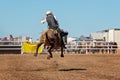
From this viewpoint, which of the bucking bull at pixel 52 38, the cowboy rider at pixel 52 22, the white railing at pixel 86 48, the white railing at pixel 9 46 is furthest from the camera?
the white railing at pixel 86 48

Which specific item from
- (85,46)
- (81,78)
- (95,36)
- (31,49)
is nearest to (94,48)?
(85,46)

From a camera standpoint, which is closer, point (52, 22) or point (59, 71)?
point (59, 71)

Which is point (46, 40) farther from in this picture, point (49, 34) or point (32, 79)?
point (32, 79)

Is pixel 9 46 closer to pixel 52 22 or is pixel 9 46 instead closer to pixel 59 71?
pixel 52 22

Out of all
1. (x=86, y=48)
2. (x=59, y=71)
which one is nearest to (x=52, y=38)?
(x=59, y=71)

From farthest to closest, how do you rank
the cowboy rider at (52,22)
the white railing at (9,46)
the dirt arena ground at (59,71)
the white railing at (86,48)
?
the white railing at (86,48)
the white railing at (9,46)
the cowboy rider at (52,22)
the dirt arena ground at (59,71)

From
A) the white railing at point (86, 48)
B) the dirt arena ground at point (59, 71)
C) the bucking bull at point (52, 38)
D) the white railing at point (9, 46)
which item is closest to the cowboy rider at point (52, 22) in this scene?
the bucking bull at point (52, 38)

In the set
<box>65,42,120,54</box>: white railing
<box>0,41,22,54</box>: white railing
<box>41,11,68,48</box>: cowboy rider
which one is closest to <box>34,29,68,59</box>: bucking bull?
<box>41,11,68,48</box>: cowboy rider

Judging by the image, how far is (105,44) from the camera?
39.4 m

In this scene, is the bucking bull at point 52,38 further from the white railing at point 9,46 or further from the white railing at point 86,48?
the white railing at point 9,46

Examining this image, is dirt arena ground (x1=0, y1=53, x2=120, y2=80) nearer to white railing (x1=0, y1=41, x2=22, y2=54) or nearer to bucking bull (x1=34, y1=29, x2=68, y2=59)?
bucking bull (x1=34, y1=29, x2=68, y2=59)

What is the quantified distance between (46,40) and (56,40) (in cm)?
37

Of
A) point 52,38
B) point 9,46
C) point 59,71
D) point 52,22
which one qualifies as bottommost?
point 59,71

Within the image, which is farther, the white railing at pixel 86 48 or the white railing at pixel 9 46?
the white railing at pixel 86 48
